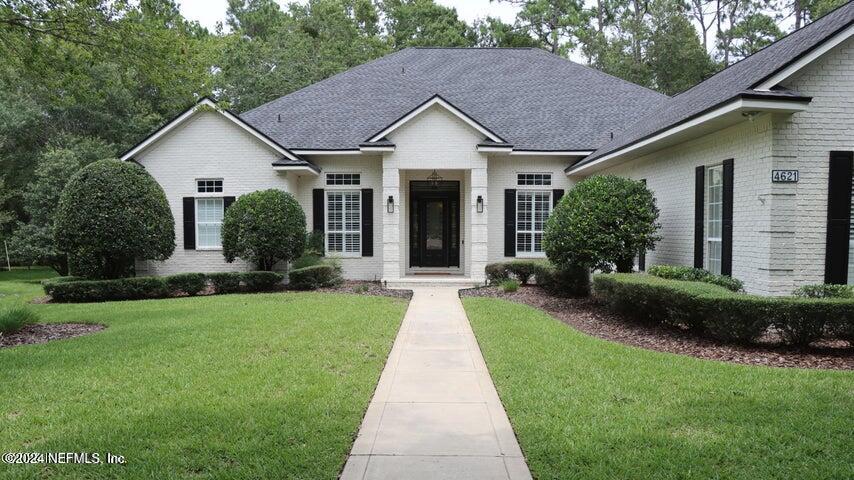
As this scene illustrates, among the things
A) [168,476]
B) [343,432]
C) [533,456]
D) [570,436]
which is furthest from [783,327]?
[168,476]

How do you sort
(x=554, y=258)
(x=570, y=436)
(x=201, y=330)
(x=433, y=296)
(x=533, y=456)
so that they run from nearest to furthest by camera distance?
(x=533, y=456) → (x=570, y=436) → (x=201, y=330) → (x=554, y=258) → (x=433, y=296)

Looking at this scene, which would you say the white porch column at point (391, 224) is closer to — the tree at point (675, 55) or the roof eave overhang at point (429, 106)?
the roof eave overhang at point (429, 106)

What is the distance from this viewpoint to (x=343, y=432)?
4.27m

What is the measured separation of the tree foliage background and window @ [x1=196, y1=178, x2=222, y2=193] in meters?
2.77

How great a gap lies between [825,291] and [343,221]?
11731 mm

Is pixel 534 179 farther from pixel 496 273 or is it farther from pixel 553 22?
pixel 553 22

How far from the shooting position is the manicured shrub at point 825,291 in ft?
24.4

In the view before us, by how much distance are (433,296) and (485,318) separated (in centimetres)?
346

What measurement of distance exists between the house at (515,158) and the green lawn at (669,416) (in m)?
3.36

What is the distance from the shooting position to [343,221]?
16.1 metres

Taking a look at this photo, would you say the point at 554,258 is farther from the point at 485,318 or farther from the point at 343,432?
the point at 343,432

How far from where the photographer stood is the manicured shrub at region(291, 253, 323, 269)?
48.0 ft

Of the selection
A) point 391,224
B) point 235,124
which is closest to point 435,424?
point 391,224

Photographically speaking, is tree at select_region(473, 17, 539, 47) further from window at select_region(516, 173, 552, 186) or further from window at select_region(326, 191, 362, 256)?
window at select_region(326, 191, 362, 256)
